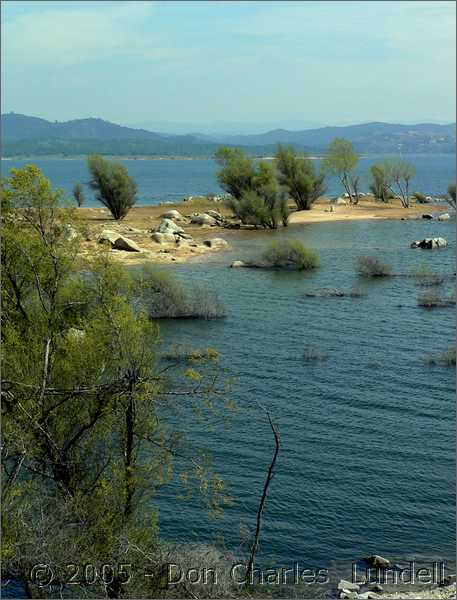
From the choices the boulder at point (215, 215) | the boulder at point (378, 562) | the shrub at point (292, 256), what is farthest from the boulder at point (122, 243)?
the boulder at point (378, 562)

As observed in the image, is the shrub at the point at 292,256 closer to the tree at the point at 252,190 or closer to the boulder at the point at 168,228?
the boulder at the point at 168,228

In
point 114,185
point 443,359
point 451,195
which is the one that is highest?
point 114,185

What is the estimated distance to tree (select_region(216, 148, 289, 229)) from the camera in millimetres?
63969

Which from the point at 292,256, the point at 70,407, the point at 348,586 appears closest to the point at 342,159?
the point at 292,256

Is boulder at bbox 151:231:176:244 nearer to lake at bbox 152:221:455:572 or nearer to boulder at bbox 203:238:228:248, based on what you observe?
boulder at bbox 203:238:228:248

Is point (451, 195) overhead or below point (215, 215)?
overhead

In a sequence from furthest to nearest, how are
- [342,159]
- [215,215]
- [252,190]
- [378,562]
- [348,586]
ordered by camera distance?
[342,159] < [215,215] < [252,190] < [378,562] < [348,586]

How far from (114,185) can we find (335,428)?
158ft

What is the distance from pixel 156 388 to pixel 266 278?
30.9 metres

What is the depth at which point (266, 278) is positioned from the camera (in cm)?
4444

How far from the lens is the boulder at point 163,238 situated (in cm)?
5556

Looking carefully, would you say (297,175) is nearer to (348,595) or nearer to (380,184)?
(380,184)

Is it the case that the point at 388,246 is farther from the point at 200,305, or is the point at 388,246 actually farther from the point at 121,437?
the point at 121,437

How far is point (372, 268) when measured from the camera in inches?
1718
